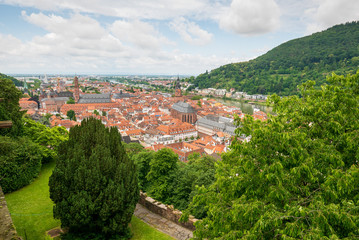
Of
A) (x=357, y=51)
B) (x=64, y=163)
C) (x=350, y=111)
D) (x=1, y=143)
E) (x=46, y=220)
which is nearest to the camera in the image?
(x=350, y=111)

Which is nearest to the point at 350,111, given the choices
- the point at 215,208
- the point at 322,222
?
the point at 322,222

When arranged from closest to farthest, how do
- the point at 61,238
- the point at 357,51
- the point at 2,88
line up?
1. the point at 61,238
2. the point at 2,88
3. the point at 357,51

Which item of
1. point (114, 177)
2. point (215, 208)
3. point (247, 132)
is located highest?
point (247, 132)

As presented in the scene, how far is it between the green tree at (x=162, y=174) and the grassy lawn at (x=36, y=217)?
4.69 m

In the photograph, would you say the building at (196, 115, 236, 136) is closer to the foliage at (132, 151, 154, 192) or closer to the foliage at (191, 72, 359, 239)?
the foliage at (132, 151, 154, 192)

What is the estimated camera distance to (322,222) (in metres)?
5.00

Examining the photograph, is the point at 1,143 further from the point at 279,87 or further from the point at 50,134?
the point at 279,87

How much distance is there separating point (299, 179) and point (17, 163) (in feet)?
65.7

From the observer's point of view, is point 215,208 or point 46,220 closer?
point 215,208

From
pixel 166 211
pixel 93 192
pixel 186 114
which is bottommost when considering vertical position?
A: pixel 186 114

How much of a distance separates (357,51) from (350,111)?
244 m

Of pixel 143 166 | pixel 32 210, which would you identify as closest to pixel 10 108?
pixel 32 210

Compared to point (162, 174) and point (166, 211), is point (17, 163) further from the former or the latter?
point (166, 211)

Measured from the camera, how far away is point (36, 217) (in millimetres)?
14203
